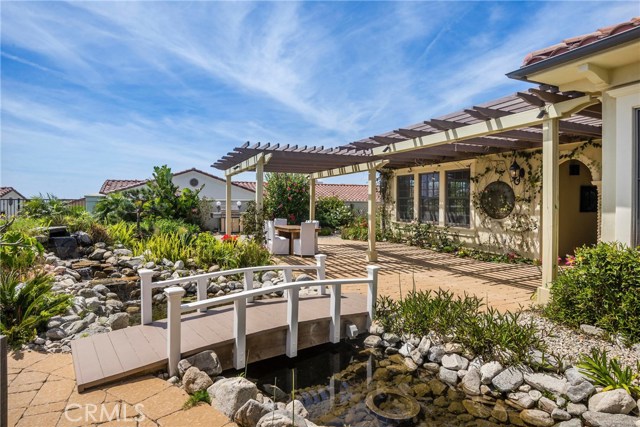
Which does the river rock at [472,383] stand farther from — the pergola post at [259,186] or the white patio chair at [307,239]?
the white patio chair at [307,239]

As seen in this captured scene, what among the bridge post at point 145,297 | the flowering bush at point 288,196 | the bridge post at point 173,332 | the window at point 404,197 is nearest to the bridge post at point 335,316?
the bridge post at point 173,332

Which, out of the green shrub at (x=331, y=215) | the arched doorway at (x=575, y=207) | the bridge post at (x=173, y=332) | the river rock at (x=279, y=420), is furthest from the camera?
the green shrub at (x=331, y=215)

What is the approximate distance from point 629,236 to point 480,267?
15.0 feet

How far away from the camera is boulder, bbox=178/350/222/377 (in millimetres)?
3222

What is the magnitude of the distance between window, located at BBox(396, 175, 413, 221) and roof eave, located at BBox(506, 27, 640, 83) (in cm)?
846

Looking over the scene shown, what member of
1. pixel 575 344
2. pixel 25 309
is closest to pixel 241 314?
pixel 25 309

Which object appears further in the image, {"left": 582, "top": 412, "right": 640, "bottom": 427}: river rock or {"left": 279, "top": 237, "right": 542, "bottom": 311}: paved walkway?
{"left": 279, "top": 237, "right": 542, "bottom": 311}: paved walkway

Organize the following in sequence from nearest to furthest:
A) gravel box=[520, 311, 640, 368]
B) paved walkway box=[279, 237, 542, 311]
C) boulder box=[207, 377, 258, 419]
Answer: boulder box=[207, 377, 258, 419] → gravel box=[520, 311, 640, 368] → paved walkway box=[279, 237, 542, 311]

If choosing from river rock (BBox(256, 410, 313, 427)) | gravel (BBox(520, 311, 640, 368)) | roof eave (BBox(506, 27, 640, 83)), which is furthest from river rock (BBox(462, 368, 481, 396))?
roof eave (BBox(506, 27, 640, 83))

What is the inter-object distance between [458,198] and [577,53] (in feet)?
24.4

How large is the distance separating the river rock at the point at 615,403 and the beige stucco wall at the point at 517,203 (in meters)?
6.66

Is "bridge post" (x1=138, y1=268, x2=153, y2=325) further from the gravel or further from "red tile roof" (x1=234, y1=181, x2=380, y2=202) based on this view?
"red tile roof" (x1=234, y1=181, x2=380, y2=202)

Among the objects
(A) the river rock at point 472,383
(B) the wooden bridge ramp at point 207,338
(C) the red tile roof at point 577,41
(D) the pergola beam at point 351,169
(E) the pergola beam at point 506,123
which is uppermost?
(C) the red tile roof at point 577,41

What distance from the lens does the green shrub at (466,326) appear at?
3564 millimetres
